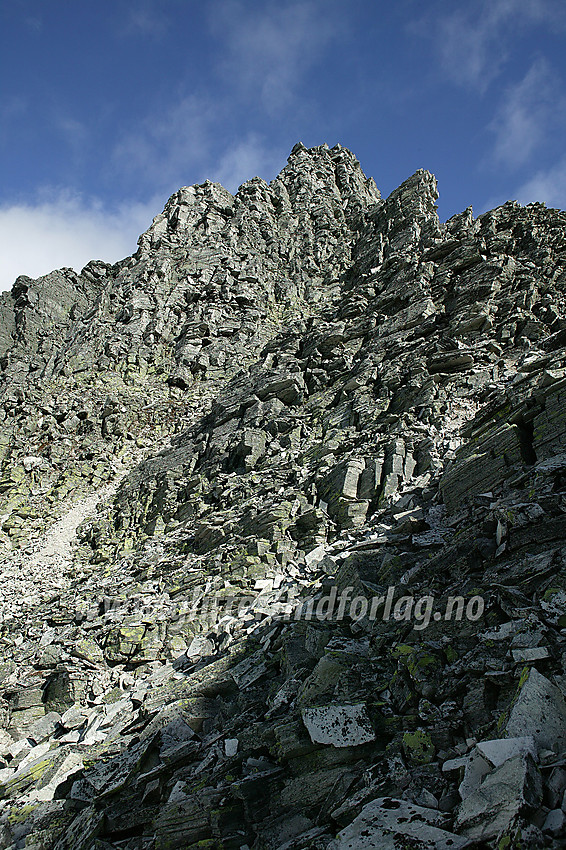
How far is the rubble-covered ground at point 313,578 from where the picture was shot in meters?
5.94

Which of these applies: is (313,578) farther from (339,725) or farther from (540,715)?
(540,715)

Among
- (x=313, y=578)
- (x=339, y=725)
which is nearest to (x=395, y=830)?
(x=339, y=725)

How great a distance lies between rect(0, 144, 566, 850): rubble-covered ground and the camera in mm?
5938

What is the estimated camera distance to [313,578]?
15.2 meters

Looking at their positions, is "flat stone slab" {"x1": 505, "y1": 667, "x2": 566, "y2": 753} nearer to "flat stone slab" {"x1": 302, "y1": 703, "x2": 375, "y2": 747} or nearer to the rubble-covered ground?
the rubble-covered ground

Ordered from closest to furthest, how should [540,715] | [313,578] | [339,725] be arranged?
[540,715], [339,725], [313,578]

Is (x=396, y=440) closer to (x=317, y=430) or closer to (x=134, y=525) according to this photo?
(x=317, y=430)

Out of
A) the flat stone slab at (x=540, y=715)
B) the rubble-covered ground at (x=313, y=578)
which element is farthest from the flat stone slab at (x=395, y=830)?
the flat stone slab at (x=540, y=715)

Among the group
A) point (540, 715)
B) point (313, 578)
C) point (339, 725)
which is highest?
point (313, 578)

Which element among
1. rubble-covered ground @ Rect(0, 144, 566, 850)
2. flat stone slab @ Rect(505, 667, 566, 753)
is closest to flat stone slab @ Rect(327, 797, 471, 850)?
rubble-covered ground @ Rect(0, 144, 566, 850)

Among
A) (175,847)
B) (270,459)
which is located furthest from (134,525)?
(175,847)

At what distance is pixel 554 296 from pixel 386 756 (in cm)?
3278

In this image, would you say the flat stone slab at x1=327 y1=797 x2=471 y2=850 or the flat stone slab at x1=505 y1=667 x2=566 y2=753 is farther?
the flat stone slab at x1=505 y1=667 x2=566 y2=753

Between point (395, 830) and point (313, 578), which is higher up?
point (313, 578)
